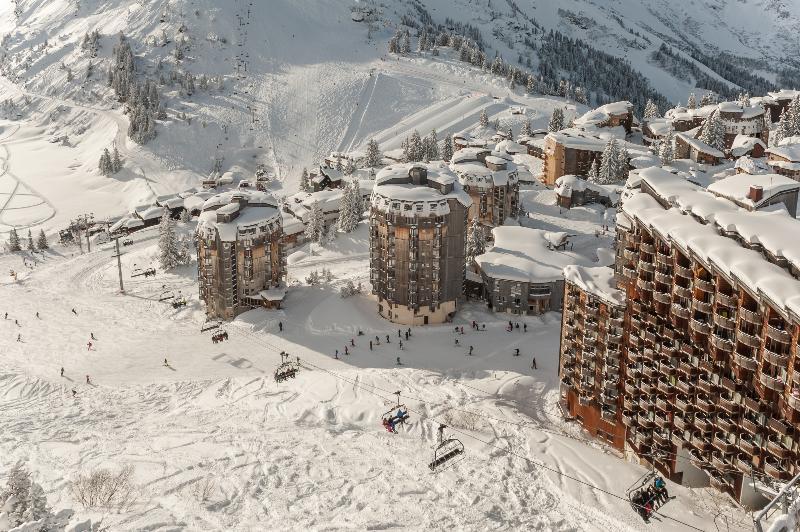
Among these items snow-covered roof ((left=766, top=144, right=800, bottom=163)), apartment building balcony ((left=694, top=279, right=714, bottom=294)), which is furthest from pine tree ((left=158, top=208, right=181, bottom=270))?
snow-covered roof ((left=766, top=144, right=800, bottom=163))

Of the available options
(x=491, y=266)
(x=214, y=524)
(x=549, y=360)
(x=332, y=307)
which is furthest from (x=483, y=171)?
(x=214, y=524)

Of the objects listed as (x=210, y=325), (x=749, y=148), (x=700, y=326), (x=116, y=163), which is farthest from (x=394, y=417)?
(x=116, y=163)

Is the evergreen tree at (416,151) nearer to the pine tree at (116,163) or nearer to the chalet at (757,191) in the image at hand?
the pine tree at (116,163)

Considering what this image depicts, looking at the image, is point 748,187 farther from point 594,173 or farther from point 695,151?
point 695,151

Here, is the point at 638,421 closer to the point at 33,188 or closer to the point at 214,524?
the point at 214,524

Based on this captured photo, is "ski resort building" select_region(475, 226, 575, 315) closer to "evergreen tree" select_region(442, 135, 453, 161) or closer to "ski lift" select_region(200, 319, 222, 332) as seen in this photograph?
"ski lift" select_region(200, 319, 222, 332)

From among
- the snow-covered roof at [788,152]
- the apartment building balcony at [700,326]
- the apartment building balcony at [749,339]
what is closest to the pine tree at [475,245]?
the snow-covered roof at [788,152]
